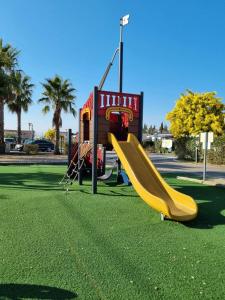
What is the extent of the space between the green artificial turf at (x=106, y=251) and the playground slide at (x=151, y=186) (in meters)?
0.26

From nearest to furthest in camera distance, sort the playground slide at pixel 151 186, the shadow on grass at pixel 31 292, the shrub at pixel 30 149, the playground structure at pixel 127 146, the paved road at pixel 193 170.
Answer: the shadow on grass at pixel 31 292 → the playground slide at pixel 151 186 → the playground structure at pixel 127 146 → the paved road at pixel 193 170 → the shrub at pixel 30 149

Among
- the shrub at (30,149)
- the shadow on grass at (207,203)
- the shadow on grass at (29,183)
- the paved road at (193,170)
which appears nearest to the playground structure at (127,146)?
the shadow on grass at (207,203)

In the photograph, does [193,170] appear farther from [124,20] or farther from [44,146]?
[44,146]

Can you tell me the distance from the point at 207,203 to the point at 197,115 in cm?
2184

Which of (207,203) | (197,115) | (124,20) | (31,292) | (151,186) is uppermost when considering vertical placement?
(124,20)

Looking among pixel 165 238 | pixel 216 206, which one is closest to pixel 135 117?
pixel 216 206

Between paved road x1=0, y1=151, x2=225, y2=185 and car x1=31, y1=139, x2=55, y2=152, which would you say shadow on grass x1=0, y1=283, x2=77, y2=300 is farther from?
car x1=31, y1=139, x2=55, y2=152

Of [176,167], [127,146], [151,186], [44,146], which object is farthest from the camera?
[44,146]

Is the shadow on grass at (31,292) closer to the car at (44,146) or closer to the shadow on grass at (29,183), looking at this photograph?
the shadow on grass at (29,183)

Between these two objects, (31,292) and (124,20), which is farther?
(124,20)

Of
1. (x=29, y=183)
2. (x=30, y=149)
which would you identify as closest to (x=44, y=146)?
(x=30, y=149)

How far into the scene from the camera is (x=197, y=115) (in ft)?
92.3

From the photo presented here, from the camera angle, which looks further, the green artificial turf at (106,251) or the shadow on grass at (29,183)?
the shadow on grass at (29,183)

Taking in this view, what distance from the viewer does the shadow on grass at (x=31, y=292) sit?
299cm
